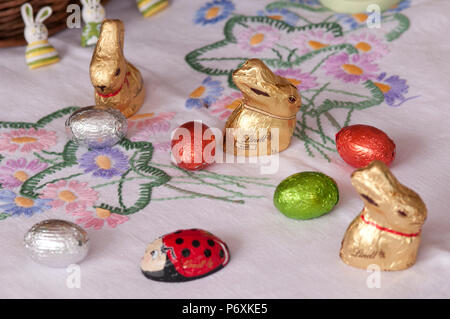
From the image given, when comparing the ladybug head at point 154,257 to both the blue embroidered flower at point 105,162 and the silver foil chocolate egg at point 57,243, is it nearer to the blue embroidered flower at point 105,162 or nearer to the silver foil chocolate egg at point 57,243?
the silver foil chocolate egg at point 57,243

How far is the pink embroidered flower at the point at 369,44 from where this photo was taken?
3.57 feet

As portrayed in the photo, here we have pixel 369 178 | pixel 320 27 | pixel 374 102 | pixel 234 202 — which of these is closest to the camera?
pixel 369 178

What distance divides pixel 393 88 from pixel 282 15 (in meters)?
0.26

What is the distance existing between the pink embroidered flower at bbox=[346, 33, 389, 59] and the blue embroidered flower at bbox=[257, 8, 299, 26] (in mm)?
106

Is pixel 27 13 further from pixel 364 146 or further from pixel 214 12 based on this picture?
pixel 364 146

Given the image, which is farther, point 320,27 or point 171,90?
point 320,27

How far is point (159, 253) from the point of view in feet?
2.35

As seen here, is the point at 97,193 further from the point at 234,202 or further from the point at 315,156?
the point at 315,156

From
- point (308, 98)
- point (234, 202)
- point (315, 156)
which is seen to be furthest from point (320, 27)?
point (234, 202)

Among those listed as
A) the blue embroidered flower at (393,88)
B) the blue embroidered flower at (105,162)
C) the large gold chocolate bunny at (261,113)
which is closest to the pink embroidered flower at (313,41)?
the blue embroidered flower at (393,88)

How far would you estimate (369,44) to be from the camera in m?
1.11

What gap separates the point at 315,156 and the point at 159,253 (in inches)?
10.6

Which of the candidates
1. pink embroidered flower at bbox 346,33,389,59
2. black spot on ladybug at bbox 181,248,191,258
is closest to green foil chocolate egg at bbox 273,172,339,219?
black spot on ladybug at bbox 181,248,191,258

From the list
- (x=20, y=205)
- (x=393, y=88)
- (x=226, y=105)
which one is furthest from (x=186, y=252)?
(x=393, y=88)
